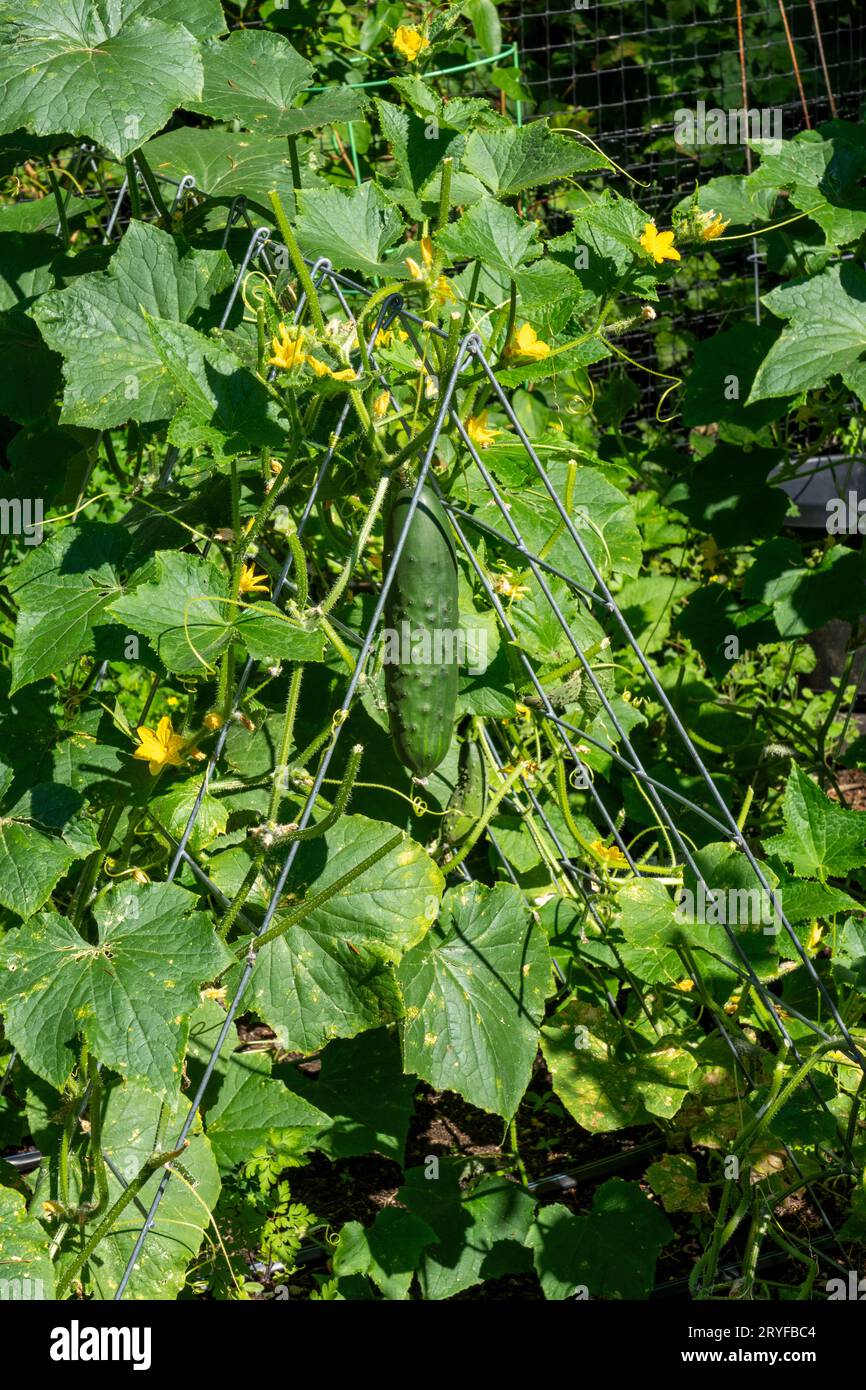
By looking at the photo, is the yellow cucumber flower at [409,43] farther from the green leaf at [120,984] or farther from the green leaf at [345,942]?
the green leaf at [120,984]

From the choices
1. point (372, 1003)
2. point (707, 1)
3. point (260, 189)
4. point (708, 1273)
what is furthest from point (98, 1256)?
point (707, 1)

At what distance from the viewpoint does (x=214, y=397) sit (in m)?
1.61

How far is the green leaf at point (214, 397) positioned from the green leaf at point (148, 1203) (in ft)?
3.01

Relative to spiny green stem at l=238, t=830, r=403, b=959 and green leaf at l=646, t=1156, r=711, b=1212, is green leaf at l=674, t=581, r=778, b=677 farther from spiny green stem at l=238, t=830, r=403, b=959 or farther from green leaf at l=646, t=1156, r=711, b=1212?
spiny green stem at l=238, t=830, r=403, b=959

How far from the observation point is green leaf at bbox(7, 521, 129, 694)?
5.62ft

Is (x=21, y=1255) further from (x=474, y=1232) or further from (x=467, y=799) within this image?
(x=467, y=799)

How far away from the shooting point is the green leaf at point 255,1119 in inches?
78.9

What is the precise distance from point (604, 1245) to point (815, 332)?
1.59 m

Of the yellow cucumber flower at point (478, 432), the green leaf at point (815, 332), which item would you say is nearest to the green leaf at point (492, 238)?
the yellow cucumber flower at point (478, 432)

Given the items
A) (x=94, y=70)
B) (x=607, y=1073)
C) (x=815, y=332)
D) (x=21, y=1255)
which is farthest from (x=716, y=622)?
(x=21, y=1255)

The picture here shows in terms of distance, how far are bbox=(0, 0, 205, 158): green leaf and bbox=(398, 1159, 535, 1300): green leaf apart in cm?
162

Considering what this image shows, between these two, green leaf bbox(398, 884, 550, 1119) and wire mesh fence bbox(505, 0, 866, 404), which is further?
wire mesh fence bbox(505, 0, 866, 404)

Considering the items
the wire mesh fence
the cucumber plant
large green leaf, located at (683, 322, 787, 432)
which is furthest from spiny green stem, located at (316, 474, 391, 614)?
the wire mesh fence

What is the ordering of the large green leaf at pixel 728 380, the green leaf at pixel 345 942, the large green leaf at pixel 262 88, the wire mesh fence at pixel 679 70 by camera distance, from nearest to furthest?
the green leaf at pixel 345 942
the large green leaf at pixel 262 88
the large green leaf at pixel 728 380
the wire mesh fence at pixel 679 70
